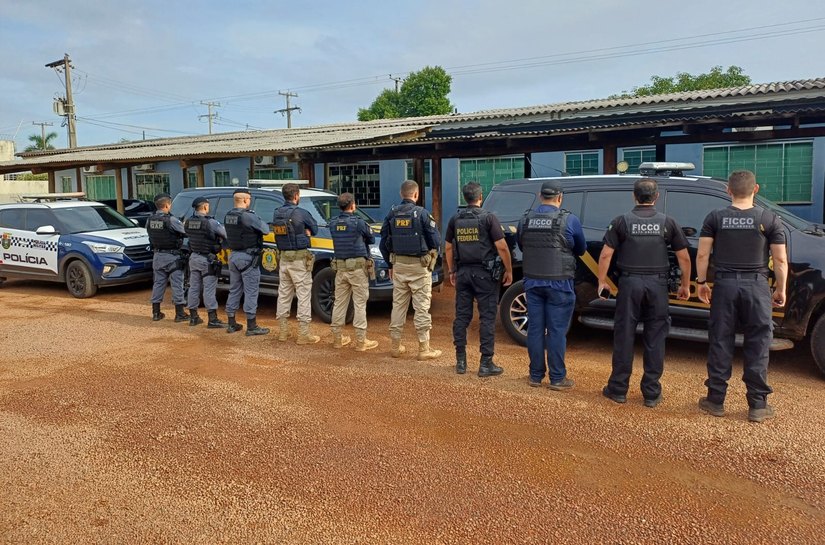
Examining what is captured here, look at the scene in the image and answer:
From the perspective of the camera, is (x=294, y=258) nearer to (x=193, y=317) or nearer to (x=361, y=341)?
(x=361, y=341)

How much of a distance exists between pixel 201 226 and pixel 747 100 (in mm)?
10634

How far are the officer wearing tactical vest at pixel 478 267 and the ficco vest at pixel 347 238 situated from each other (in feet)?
4.09

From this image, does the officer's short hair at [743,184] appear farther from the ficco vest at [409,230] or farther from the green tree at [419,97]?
the green tree at [419,97]

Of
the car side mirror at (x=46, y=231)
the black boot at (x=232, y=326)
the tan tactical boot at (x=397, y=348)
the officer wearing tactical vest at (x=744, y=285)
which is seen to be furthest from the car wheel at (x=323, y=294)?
the car side mirror at (x=46, y=231)

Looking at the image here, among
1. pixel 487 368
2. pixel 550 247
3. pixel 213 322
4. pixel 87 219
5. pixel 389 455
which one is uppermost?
pixel 87 219

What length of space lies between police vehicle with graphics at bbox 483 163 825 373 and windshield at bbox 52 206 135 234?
7741mm

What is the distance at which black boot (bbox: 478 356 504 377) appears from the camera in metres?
5.67

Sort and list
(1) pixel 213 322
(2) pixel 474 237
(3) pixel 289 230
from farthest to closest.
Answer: (1) pixel 213 322
(3) pixel 289 230
(2) pixel 474 237

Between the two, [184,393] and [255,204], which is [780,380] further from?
[255,204]

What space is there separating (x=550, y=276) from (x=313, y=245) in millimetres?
3912

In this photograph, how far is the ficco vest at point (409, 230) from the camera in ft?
20.2

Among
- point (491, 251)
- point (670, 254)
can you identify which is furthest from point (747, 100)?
point (491, 251)

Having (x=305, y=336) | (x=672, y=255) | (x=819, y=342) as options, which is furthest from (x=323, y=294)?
(x=819, y=342)

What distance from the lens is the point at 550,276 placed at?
523 centimetres
